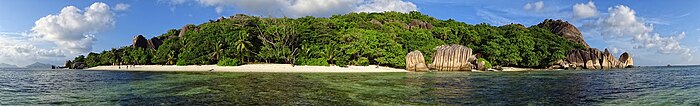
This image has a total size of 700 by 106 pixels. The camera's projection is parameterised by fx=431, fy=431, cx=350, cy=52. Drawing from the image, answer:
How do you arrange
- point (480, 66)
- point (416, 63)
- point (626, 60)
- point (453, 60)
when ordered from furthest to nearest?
point (626, 60) → point (480, 66) → point (453, 60) → point (416, 63)

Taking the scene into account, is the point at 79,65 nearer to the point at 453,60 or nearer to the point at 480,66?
the point at 453,60

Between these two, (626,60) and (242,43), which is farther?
(626,60)

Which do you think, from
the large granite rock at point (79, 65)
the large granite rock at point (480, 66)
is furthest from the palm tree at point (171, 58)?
the large granite rock at point (480, 66)

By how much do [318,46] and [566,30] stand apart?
219 feet

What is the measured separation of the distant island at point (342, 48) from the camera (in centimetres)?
5559

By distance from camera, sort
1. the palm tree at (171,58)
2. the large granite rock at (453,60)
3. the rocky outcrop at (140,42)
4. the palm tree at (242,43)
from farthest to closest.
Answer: the rocky outcrop at (140,42)
the palm tree at (171,58)
the palm tree at (242,43)
the large granite rock at (453,60)

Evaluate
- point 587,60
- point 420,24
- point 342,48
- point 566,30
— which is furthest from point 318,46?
point 566,30

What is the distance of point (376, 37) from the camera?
5766 cm

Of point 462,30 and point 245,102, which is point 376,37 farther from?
point 245,102

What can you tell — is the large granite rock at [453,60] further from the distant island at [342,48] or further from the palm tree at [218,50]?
the palm tree at [218,50]

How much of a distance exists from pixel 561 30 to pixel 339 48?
2555 inches

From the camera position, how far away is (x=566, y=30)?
99000 millimetres

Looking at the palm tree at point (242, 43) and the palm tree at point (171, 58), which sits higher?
the palm tree at point (242, 43)

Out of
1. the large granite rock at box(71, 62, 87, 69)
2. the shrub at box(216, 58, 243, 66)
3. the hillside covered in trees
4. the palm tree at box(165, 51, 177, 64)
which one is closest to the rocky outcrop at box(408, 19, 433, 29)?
the hillside covered in trees
